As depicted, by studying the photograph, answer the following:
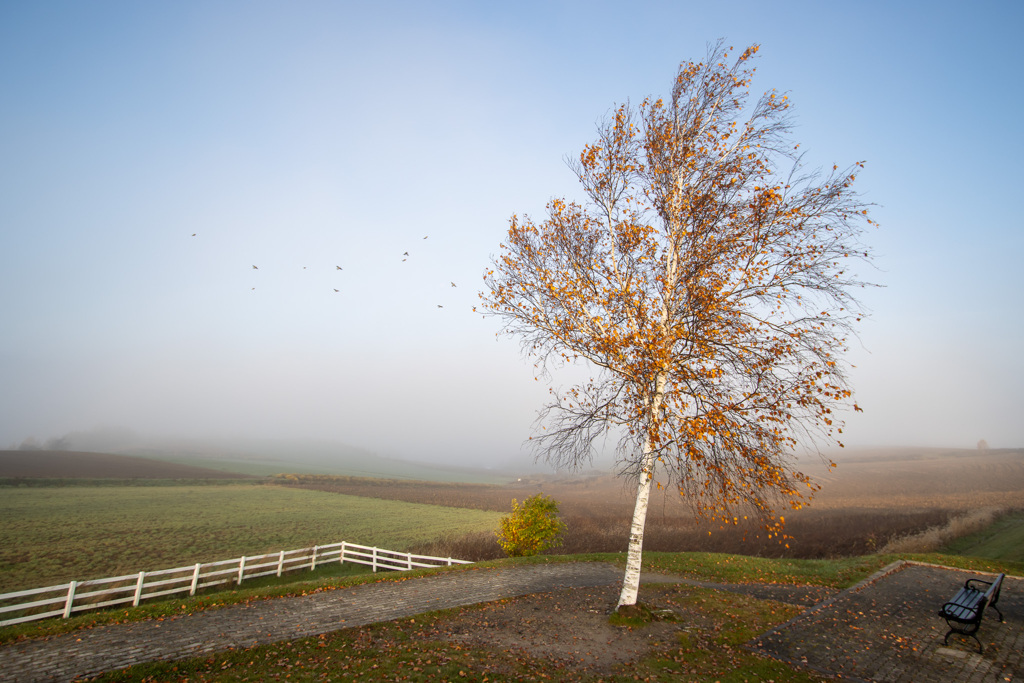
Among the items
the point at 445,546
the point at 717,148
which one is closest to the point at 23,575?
the point at 445,546

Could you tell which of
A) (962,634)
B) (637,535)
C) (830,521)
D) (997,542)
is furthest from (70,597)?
(830,521)

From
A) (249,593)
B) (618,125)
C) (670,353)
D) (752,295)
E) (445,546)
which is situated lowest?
(445,546)

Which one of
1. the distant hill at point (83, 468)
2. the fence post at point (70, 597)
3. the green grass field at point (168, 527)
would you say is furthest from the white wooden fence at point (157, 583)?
the distant hill at point (83, 468)

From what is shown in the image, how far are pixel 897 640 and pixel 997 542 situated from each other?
2058cm

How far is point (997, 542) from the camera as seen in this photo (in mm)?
21719

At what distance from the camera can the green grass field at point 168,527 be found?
1933 cm

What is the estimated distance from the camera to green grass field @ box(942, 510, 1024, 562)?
19422mm

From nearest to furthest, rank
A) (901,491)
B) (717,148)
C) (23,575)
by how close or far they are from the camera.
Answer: (717,148) → (23,575) → (901,491)

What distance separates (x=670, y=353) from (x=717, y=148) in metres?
5.34

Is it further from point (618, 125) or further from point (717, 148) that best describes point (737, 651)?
point (618, 125)

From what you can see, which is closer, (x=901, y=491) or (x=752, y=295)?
(x=752, y=295)

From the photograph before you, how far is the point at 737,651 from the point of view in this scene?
29.2ft

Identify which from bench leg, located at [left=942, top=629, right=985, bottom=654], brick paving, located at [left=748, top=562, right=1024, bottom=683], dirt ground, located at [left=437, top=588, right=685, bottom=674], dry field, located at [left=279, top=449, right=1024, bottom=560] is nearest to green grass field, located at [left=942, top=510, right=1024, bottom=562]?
dry field, located at [left=279, top=449, right=1024, bottom=560]

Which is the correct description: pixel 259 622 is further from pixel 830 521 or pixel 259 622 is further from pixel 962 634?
pixel 830 521
